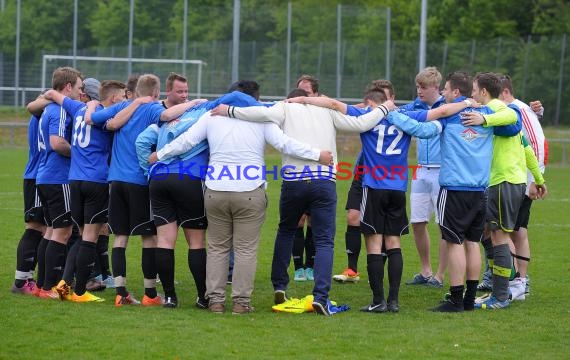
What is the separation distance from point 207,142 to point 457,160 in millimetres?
2249

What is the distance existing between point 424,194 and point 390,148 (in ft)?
6.84

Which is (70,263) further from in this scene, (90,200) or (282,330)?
(282,330)

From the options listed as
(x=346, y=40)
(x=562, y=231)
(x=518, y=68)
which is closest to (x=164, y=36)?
(x=346, y=40)

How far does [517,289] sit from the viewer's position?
9.86m

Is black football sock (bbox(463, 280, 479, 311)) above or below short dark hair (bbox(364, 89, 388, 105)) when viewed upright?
below

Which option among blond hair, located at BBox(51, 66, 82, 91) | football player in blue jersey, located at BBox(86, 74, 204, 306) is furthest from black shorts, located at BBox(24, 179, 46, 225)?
football player in blue jersey, located at BBox(86, 74, 204, 306)

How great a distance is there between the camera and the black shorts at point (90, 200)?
9.20 metres

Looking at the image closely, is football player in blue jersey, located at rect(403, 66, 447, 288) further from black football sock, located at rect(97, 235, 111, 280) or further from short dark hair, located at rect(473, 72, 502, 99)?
black football sock, located at rect(97, 235, 111, 280)

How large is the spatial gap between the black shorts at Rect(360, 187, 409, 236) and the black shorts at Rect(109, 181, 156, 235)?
196 centimetres

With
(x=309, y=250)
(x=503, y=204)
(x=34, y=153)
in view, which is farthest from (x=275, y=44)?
(x=503, y=204)

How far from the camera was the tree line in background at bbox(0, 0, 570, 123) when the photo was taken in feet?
120

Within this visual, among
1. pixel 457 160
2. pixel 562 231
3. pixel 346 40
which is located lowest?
pixel 562 231

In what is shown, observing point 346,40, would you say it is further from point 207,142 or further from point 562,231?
point 207,142

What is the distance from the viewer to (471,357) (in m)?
7.24
